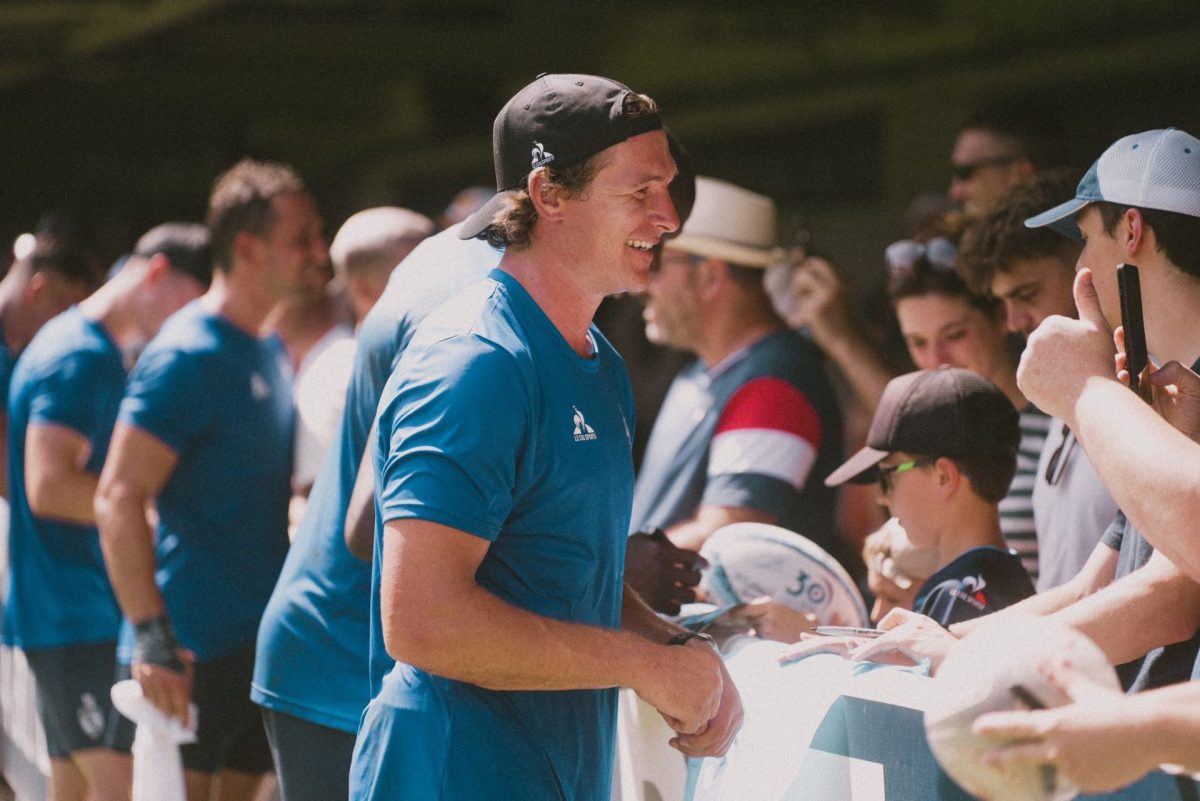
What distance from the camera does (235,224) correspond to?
14.2ft

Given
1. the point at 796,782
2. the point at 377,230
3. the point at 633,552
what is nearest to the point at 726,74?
the point at 377,230

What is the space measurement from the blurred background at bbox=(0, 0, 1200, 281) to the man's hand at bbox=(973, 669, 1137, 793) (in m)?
5.96

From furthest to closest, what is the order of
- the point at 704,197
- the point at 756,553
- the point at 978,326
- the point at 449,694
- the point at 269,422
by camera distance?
the point at 704,197 → the point at 269,422 → the point at 978,326 → the point at 756,553 → the point at 449,694

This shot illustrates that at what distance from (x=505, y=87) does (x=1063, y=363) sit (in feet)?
32.8

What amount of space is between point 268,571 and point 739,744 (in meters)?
1.86

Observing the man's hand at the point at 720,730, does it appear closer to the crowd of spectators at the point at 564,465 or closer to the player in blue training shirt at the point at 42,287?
the crowd of spectators at the point at 564,465

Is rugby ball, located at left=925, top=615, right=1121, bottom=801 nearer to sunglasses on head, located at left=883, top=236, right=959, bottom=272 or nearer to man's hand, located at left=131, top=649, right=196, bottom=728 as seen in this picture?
sunglasses on head, located at left=883, top=236, right=959, bottom=272

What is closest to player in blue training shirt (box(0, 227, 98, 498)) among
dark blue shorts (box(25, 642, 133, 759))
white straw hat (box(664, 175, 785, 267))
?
dark blue shorts (box(25, 642, 133, 759))

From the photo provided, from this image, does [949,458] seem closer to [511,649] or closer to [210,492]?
[511,649]

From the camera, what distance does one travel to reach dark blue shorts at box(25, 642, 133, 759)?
4.35 m

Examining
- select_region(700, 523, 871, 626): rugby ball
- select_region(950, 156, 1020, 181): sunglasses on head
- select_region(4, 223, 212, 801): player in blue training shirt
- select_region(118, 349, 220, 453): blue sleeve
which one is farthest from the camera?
select_region(4, 223, 212, 801): player in blue training shirt

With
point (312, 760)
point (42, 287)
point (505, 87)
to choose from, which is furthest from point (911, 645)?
point (505, 87)

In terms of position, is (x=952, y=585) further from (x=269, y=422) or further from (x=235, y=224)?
(x=235, y=224)

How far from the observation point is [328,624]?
9.63 feet
